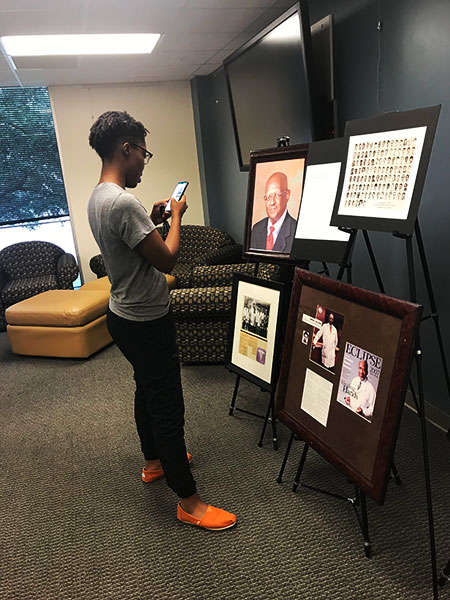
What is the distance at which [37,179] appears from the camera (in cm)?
560

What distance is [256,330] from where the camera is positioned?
2379 mm

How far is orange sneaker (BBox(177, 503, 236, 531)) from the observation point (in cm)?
185

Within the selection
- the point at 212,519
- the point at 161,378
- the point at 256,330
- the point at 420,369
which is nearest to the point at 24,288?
the point at 256,330

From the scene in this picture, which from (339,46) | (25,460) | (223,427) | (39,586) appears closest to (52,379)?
(25,460)

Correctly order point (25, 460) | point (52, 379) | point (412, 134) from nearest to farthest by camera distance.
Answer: point (412, 134) → point (25, 460) → point (52, 379)

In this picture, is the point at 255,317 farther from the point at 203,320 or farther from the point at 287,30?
the point at 287,30

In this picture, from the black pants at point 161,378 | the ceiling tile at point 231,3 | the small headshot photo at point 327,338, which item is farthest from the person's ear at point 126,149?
the ceiling tile at point 231,3

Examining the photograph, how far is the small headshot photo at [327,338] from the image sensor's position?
164 centimetres

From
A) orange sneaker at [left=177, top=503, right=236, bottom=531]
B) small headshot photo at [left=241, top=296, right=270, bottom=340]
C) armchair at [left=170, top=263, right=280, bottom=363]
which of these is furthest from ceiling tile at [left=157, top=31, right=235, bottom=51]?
orange sneaker at [left=177, top=503, right=236, bottom=531]

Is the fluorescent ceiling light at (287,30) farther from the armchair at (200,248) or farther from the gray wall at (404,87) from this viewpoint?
the armchair at (200,248)

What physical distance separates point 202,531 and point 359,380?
0.88 m

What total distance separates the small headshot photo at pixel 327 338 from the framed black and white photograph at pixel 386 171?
1.03 feet

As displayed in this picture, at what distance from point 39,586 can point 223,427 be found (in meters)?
1.16

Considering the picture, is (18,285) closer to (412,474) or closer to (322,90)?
(322,90)
